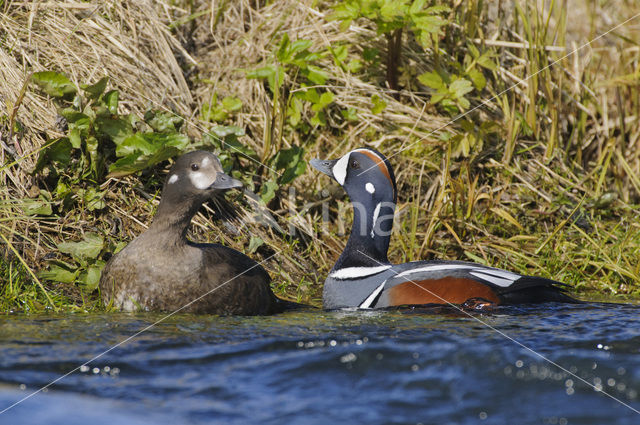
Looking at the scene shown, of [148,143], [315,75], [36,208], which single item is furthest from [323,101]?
[36,208]

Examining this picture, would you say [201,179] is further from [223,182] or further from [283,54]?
[283,54]

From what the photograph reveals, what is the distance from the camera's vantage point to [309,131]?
6246mm

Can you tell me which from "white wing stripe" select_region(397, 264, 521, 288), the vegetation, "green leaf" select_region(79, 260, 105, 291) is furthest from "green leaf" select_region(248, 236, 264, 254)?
"white wing stripe" select_region(397, 264, 521, 288)

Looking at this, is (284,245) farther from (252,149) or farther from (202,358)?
(202,358)

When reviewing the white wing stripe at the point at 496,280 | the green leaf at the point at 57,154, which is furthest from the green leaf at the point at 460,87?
the green leaf at the point at 57,154

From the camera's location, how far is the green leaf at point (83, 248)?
4.62m

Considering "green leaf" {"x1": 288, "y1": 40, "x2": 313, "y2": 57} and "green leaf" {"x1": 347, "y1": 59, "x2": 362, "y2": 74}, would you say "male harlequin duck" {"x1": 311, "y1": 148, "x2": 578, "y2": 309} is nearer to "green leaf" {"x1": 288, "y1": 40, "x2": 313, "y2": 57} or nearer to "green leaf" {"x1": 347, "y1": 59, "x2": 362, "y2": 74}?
"green leaf" {"x1": 288, "y1": 40, "x2": 313, "y2": 57}

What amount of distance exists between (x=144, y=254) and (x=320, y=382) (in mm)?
1739

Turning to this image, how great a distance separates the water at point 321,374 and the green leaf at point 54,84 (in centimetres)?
206

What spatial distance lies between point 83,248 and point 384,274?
1805mm

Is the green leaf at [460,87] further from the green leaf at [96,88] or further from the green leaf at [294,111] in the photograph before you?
the green leaf at [96,88]

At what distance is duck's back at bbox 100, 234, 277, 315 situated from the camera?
4145mm

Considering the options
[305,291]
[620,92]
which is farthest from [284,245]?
[620,92]

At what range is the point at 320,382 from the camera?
2.84 m
